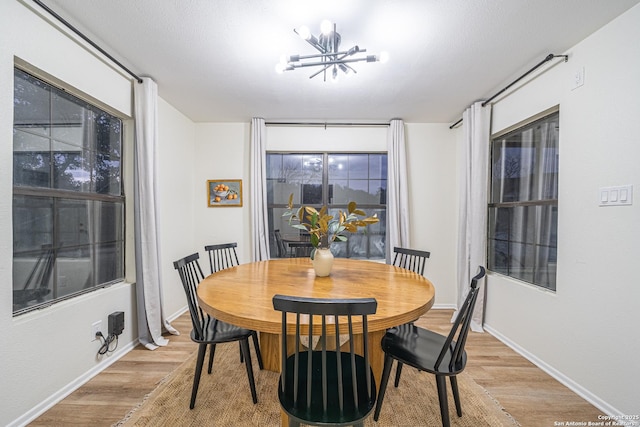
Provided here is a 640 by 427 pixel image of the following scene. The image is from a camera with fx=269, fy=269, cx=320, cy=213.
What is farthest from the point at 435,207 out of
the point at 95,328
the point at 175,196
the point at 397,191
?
the point at 95,328

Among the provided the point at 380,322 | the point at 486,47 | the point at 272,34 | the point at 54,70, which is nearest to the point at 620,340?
the point at 380,322

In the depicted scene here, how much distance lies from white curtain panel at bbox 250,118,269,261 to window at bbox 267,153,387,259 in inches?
9.5

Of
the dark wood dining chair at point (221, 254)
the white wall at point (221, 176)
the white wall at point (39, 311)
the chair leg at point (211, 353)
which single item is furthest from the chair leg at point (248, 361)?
the white wall at point (221, 176)

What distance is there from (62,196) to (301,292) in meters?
1.88

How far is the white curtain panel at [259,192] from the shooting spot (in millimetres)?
3527

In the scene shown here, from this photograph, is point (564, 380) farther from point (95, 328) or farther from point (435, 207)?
point (95, 328)

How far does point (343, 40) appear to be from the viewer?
1.98 m

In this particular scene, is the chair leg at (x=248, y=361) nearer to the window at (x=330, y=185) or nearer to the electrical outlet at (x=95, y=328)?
the electrical outlet at (x=95, y=328)

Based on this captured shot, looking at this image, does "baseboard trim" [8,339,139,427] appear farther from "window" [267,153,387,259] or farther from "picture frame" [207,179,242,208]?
"window" [267,153,387,259]

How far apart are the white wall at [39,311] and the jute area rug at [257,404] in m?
0.58

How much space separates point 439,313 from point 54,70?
432cm

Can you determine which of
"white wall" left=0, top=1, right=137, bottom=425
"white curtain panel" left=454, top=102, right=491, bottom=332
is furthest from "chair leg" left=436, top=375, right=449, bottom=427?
"white wall" left=0, top=1, right=137, bottom=425

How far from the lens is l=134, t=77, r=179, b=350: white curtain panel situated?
8.15 ft

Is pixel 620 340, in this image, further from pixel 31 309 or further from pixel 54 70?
A: pixel 54 70
